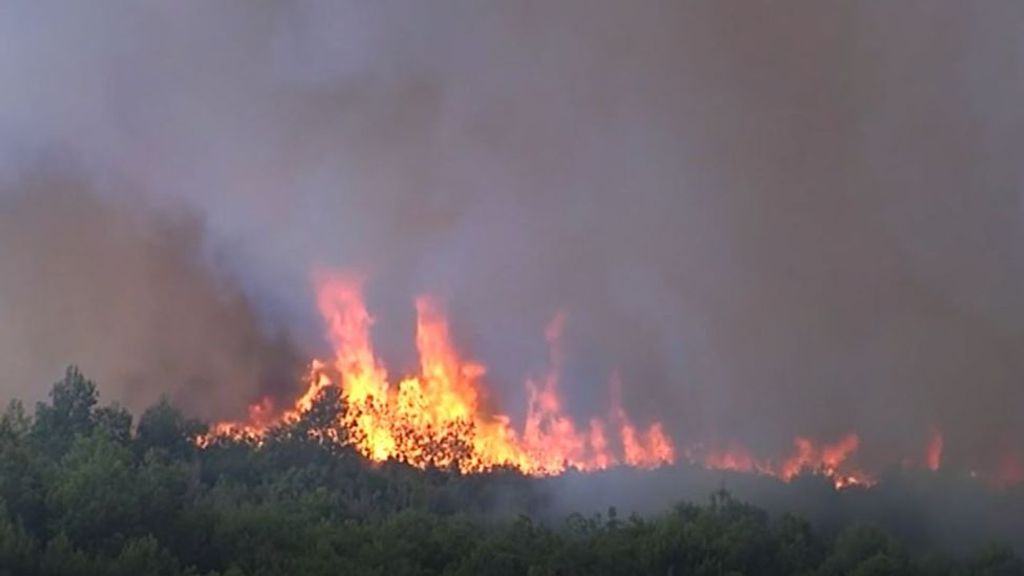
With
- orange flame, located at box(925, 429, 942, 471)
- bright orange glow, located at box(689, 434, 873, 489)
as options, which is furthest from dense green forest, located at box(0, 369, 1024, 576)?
orange flame, located at box(925, 429, 942, 471)

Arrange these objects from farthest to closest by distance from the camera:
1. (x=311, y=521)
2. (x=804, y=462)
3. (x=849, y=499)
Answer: (x=804, y=462)
(x=849, y=499)
(x=311, y=521)

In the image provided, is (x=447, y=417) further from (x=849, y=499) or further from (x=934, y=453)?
(x=934, y=453)

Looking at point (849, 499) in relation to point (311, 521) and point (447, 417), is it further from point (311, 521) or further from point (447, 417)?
point (311, 521)

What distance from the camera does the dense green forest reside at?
1659 centimetres

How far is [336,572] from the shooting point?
1739 cm

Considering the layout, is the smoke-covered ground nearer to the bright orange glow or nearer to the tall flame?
the bright orange glow

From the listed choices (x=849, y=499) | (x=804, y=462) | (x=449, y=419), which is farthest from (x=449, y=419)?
(x=849, y=499)

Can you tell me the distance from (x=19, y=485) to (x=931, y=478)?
44.0ft

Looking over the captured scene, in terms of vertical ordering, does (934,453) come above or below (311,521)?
above

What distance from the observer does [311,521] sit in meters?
20.1

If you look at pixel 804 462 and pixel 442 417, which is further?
pixel 442 417

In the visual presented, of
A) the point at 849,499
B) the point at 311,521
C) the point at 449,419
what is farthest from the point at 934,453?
the point at 311,521

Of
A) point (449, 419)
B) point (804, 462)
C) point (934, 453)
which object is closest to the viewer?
point (934, 453)

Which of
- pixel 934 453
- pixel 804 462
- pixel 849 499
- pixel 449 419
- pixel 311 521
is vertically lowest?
pixel 311 521
